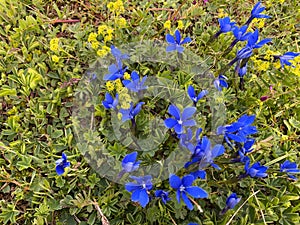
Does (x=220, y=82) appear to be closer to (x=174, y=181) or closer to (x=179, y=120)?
(x=179, y=120)

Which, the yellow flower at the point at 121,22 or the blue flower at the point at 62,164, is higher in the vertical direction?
the yellow flower at the point at 121,22

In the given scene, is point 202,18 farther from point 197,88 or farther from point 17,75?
point 17,75

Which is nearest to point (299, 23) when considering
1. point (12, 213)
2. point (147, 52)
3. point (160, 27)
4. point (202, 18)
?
point (202, 18)

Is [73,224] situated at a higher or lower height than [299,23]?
lower

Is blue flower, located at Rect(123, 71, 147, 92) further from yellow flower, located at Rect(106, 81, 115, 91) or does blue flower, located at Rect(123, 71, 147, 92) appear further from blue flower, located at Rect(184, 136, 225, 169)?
blue flower, located at Rect(184, 136, 225, 169)

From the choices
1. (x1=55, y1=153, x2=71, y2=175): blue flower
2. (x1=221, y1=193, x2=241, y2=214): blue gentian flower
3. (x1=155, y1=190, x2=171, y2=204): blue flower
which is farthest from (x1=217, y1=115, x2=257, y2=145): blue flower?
(x1=55, y1=153, x2=71, y2=175): blue flower

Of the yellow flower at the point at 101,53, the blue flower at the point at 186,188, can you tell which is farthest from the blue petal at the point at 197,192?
the yellow flower at the point at 101,53

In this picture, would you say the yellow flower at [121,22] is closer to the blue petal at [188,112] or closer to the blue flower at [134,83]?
the blue flower at [134,83]
